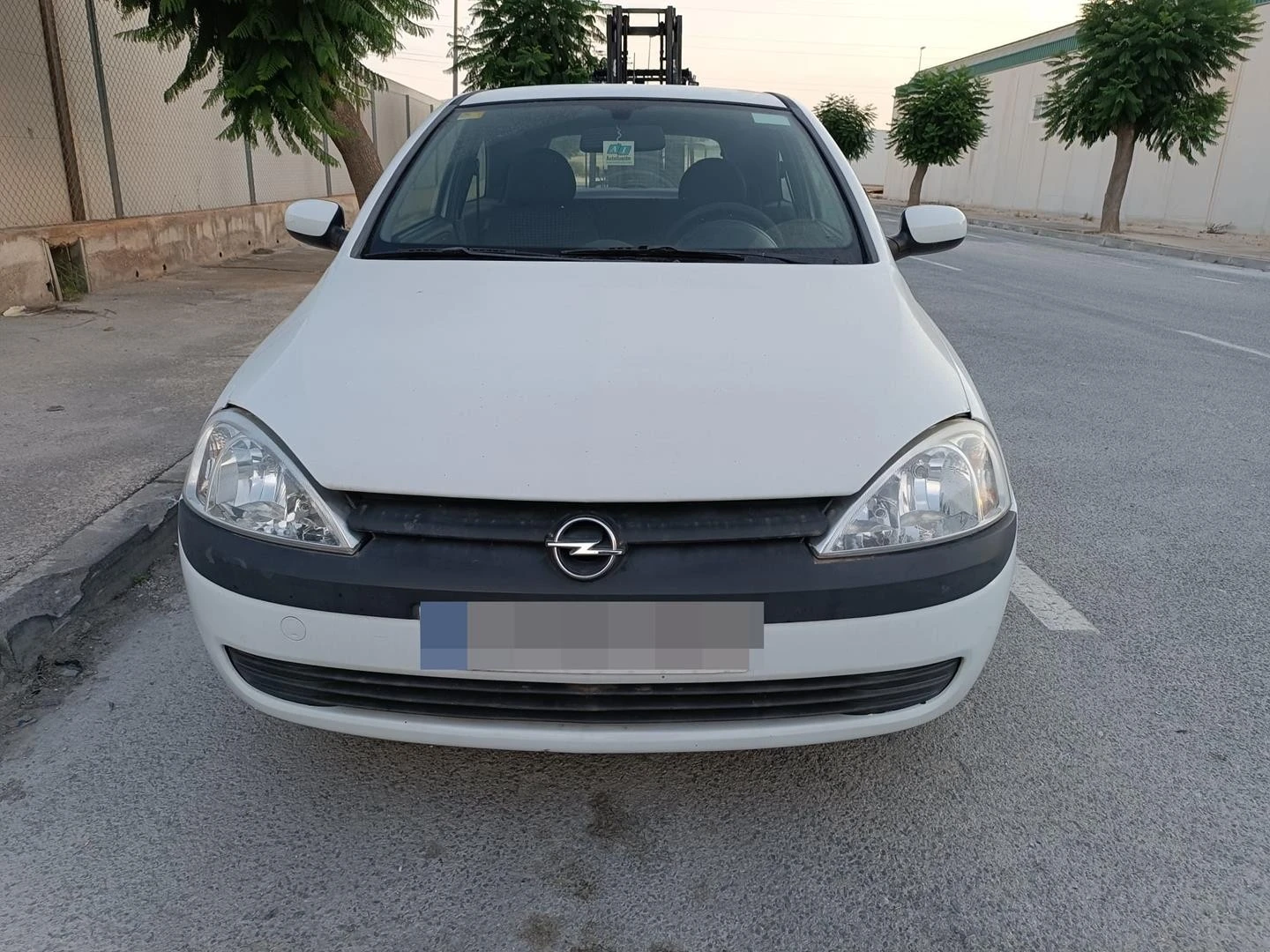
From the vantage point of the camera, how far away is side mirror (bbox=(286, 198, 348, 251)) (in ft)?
10.2

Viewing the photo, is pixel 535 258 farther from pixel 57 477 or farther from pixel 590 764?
pixel 57 477

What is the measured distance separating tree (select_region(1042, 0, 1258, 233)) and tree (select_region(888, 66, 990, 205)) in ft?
49.4

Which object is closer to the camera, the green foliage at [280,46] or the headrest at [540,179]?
the headrest at [540,179]

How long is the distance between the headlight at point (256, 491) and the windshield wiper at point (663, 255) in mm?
1067

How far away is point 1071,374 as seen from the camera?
6.46m

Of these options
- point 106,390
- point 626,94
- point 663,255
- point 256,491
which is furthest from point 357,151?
point 256,491

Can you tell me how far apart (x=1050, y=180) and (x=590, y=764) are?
4073 centimetres

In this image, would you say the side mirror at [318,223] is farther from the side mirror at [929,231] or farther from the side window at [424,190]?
the side mirror at [929,231]

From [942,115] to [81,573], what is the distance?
41.5 m

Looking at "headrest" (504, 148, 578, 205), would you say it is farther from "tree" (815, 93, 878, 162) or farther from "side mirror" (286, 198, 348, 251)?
"tree" (815, 93, 878, 162)

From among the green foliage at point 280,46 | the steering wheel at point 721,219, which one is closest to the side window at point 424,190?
the steering wheel at point 721,219

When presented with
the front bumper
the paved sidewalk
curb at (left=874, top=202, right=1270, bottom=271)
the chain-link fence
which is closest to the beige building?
curb at (left=874, top=202, right=1270, bottom=271)

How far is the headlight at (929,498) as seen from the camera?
5.86 ft

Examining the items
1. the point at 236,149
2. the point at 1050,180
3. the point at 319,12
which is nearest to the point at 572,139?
the point at 319,12
